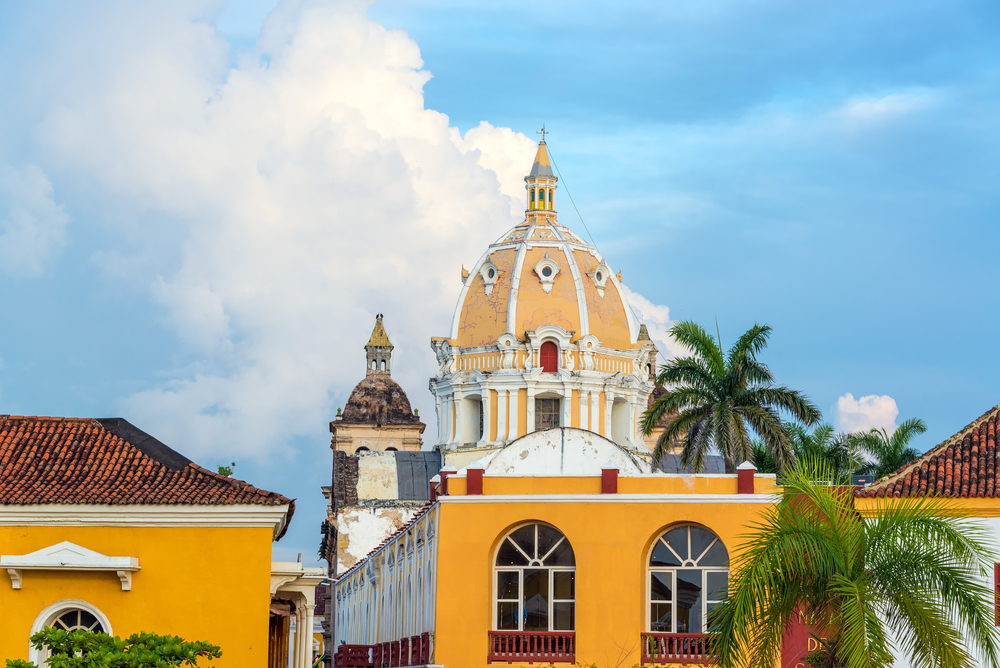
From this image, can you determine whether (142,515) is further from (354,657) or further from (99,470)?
(354,657)

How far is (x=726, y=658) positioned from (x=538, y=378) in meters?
36.1

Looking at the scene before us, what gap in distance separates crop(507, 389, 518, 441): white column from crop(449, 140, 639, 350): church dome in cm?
213

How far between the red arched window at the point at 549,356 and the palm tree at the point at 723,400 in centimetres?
1749

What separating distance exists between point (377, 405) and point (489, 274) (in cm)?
2195

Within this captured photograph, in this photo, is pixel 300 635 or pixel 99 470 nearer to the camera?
pixel 99 470

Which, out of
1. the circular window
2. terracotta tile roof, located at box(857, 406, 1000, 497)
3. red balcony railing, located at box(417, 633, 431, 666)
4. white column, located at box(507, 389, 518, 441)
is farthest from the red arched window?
the circular window

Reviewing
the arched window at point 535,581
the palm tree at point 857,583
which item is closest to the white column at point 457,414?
the arched window at point 535,581

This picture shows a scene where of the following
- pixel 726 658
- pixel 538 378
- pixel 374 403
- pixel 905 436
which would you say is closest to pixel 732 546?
pixel 726 658

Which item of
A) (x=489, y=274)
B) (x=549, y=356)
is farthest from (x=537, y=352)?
(x=489, y=274)

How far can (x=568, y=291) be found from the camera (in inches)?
2251

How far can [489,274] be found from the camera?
189ft

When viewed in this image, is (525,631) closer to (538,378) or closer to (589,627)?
(589,627)

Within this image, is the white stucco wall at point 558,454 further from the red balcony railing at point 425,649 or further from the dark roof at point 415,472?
the dark roof at point 415,472

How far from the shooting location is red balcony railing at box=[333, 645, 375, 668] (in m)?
36.9
